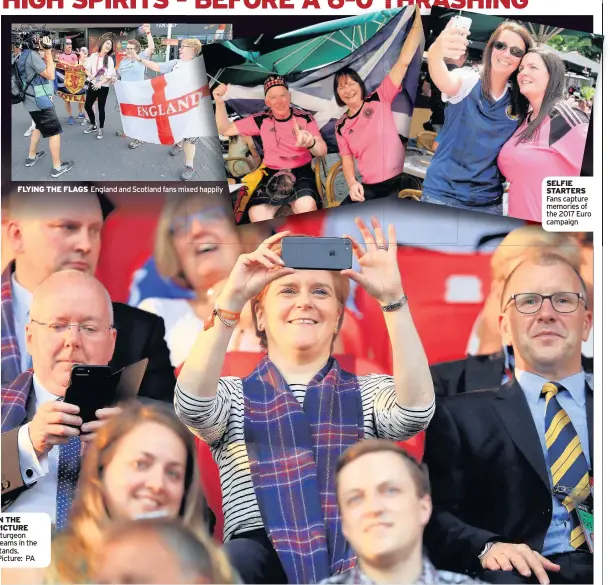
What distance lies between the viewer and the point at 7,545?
16.4 ft

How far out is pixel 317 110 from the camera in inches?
203

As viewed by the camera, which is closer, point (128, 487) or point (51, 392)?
point (128, 487)

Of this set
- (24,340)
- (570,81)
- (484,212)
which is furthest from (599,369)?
(24,340)

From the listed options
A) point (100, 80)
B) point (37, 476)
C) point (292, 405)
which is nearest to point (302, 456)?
point (292, 405)

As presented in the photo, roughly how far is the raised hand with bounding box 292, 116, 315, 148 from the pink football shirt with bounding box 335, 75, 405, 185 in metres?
0.15

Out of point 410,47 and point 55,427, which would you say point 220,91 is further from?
point 55,427

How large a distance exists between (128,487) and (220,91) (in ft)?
7.15

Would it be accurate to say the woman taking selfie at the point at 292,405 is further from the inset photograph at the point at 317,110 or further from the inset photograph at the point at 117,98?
the inset photograph at the point at 117,98

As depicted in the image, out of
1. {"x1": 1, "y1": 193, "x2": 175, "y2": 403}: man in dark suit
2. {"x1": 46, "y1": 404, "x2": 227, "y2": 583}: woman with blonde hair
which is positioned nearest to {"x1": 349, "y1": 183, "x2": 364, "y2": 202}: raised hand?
{"x1": 1, "y1": 193, "x2": 175, "y2": 403}: man in dark suit

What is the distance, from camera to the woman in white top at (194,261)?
16.7 feet

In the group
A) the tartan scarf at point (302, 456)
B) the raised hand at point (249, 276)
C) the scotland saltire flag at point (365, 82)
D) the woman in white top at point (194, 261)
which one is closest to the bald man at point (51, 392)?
the woman in white top at point (194, 261)

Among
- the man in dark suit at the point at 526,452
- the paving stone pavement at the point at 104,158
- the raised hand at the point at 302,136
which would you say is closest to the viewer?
the man in dark suit at the point at 526,452
